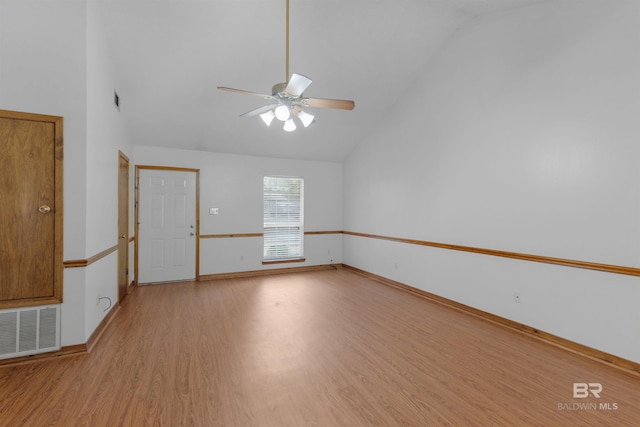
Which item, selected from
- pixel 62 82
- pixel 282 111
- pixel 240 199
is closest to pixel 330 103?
pixel 282 111

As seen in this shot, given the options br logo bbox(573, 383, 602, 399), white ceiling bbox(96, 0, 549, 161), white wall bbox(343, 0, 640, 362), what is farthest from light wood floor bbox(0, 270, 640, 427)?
white ceiling bbox(96, 0, 549, 161)

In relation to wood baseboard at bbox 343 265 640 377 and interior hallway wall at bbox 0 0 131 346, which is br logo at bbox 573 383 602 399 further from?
interior hallway wall at bbox 0 0 131 346

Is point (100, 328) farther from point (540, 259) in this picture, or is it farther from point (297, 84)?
point (540, 259)

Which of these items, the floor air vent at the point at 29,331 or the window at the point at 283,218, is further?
the window at the point at 283,218

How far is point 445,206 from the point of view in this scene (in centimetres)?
423

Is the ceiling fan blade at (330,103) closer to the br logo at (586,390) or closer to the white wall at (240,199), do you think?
the br logo at (586,390)

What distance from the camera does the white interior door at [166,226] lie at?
202 inches

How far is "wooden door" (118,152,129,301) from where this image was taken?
4141mm

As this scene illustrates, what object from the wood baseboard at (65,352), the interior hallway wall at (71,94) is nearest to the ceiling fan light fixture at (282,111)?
the interior hallway wall at (71,94)

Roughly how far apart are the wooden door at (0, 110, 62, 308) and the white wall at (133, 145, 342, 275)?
8.41 ft

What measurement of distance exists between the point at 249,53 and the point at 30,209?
2791 mm

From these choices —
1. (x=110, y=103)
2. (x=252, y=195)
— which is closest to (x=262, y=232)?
(x=252, y=195)

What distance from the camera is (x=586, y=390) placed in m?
2.24

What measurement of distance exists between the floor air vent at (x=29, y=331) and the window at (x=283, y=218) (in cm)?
373
